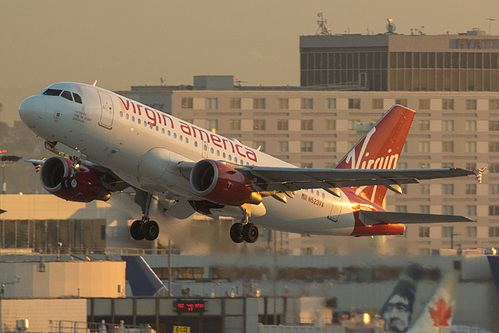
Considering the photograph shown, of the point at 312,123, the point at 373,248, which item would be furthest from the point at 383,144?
the point at 312,123

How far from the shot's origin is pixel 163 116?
175 feet

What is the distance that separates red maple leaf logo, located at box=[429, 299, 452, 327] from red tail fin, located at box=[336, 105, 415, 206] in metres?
6.39

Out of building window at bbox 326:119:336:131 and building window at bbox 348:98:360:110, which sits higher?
building window at bbox 348:98:360:110

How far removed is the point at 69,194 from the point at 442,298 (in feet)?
73.7

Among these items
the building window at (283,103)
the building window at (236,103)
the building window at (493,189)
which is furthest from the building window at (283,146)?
the building window at (493,189)

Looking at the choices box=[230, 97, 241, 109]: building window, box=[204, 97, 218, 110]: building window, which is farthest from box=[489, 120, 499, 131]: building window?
box=[204, 97, 218, 110]: building window

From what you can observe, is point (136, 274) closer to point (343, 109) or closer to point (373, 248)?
point (373, 248)

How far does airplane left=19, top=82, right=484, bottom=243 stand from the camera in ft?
165

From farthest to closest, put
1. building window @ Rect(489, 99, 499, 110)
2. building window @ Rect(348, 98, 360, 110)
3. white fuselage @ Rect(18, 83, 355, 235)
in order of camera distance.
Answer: building window @ Rect(489, 99, 499, 110) < building window @ Rect(348, 98, 360, 110) < white fuselage @ Rect(18, 83, 355, 235)

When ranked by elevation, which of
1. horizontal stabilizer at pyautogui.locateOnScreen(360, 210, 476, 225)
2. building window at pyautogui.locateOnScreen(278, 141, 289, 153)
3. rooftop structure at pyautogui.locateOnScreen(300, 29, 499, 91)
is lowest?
horizontal stabilizer at pyautogui.locateOnScreen(360, 210, 476, 225)

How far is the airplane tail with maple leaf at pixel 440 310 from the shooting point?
64.6 metres

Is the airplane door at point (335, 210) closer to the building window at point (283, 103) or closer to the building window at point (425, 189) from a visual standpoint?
the building window at point (283, 103)

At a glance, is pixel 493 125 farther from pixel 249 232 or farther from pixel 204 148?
pixel 204 148

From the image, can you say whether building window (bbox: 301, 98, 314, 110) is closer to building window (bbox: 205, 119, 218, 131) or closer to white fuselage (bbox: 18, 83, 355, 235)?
building window (bbox: 205, 119, 218, 131)
